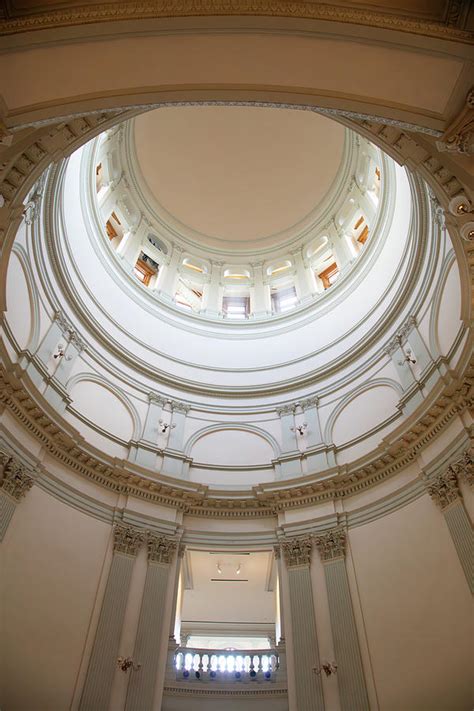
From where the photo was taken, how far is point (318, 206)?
2639 cm

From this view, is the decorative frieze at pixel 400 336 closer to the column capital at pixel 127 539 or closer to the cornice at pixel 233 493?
the cornice at pixel 233 493

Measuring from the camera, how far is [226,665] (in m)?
13.5

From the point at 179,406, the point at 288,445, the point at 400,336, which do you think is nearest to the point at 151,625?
the point at 288,445

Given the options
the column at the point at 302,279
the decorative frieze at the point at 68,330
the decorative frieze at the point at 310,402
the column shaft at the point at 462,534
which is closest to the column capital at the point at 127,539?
the decorative frieze at the point at 68,330

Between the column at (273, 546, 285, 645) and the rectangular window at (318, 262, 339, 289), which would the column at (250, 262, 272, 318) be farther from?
the column at (273, 546, 285, 645)

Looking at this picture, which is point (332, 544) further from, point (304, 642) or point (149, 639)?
point (149, 639)

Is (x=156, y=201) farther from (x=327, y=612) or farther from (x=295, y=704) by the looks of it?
(x=295, y=704)

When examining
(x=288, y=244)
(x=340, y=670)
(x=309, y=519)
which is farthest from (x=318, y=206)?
(x=340, y=670)

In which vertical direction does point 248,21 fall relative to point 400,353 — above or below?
below

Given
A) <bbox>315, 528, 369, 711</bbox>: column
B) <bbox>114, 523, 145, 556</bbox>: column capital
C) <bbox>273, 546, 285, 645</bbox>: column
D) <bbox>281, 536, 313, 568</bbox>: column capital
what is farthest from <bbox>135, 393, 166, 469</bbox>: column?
<bbox>315, 528, 369, 711</bbox>: column

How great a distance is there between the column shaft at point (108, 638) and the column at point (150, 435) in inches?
140

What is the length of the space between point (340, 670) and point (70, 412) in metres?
10.8

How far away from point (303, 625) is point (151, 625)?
425cm

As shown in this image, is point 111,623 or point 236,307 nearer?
point 111,623
